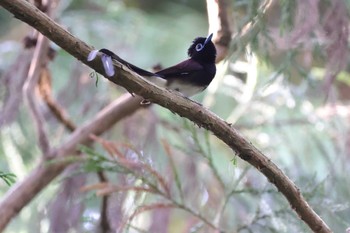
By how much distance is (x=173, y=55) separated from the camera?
3615mm

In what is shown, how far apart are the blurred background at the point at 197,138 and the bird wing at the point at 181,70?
0.09 m

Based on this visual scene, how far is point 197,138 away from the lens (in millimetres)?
1878

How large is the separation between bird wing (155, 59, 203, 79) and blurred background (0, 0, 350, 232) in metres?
0.09

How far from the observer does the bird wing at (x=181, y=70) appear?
1.53 meters

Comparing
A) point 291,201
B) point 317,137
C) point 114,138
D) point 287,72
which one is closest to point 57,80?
point 114,138

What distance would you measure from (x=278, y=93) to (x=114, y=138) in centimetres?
68

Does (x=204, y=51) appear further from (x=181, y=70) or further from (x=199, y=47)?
(x=181, y=70)

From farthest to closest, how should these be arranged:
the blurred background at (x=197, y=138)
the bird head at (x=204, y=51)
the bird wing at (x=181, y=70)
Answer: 1. the blurred background at (x=197, y=138)
2. the bird head at (x=204, y=51)
3. the bird wing at (x=181, y=70)

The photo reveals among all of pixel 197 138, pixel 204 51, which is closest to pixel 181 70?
pixel 204 51

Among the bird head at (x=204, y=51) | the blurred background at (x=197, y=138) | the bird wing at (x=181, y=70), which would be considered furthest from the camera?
the blurred background at (x=197, y=138)

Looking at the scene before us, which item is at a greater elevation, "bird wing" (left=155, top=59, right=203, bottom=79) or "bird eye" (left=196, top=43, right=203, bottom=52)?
"bird eye" (left=196, top=43, right=203, bottom=52)

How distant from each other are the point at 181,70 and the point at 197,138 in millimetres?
358

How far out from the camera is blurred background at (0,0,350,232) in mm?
1796

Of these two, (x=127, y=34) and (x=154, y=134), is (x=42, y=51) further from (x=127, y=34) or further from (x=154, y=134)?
(x=127, y=34)
